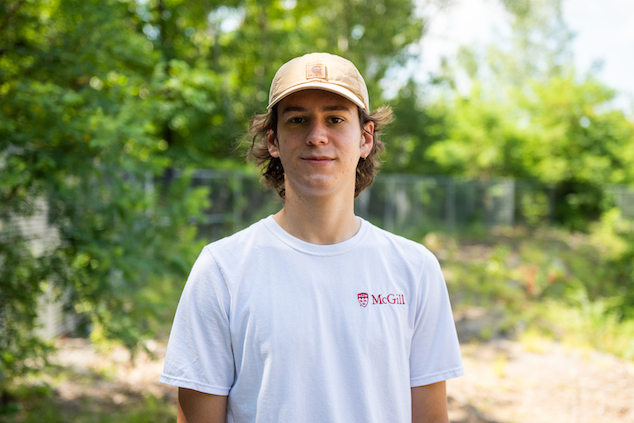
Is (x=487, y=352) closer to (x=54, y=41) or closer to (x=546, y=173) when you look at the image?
(x=54, y=41)

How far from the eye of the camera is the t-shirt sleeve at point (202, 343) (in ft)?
4.70

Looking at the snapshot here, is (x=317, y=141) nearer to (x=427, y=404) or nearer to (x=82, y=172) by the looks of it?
(x=427, y=404)

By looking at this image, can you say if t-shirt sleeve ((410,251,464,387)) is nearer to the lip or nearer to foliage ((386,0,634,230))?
the lip

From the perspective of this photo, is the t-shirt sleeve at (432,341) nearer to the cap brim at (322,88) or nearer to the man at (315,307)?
the man at (315,307)

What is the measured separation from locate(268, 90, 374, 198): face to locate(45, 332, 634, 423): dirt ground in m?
3.53

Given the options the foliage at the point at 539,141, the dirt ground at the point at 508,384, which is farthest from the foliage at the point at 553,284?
the foliage at the point at 539,141

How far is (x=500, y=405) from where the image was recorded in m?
5.14

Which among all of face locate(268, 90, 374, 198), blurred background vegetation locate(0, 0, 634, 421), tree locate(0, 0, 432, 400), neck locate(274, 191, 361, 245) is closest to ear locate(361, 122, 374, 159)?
face locate(268, 90, 374, 198)

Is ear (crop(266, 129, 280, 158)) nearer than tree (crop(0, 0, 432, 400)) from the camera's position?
Yes

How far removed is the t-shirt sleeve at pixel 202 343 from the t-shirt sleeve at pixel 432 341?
24.4 inches

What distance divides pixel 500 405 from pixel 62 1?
5.57 meters

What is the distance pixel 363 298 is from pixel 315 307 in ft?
0.54

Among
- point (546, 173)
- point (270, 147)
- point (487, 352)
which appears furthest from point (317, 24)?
point (270, 147)

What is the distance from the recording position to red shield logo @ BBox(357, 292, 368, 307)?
1.54 metres
